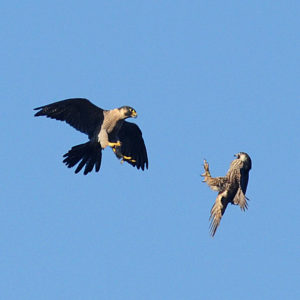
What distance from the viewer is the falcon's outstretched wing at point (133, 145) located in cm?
1827

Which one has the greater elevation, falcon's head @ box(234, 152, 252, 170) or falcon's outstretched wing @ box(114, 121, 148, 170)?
falcon's outstretched wing @ box(114, 121, 148, 170)

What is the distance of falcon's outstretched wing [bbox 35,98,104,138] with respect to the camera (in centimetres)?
1648

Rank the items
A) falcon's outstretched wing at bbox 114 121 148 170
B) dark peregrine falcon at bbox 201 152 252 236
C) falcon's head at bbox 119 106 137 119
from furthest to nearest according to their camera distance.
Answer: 1. falcon's outstretched wing at bbox 114 121 148 170
2. falcon's head at bbox 119 106 137 119
3. dark peregrine falcon at bbox 201 152 252 236

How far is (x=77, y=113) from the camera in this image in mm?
16766

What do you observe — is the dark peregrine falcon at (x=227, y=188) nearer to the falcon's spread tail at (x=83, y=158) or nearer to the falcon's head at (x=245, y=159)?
the falcon's head at (x=245, y=159)

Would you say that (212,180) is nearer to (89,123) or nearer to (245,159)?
(245,159)

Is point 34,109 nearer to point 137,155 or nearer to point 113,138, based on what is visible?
point 113,138

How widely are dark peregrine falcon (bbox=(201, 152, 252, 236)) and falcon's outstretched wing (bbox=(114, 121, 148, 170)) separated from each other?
2616mm

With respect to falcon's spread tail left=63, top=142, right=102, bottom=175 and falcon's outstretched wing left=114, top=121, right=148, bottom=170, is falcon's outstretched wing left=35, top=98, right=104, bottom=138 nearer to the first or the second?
falcon's spread tail left=63, top=142, right=102, bottom=175

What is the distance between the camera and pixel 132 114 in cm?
1642

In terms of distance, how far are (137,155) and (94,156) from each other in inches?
92.4

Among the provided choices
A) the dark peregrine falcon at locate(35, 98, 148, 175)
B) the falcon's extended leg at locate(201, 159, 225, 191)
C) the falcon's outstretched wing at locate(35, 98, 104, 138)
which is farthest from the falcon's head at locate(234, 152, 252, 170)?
the falcon's outstretched wing at locate(35, 98, 104, 138)

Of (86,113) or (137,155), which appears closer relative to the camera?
(86,113)

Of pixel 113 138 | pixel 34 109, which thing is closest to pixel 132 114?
pixel 113 138
